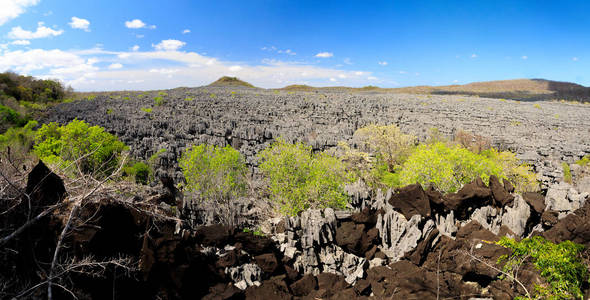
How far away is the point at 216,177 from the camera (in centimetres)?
1443

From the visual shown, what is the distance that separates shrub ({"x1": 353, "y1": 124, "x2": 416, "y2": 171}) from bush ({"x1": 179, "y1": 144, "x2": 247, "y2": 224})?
37.3ft

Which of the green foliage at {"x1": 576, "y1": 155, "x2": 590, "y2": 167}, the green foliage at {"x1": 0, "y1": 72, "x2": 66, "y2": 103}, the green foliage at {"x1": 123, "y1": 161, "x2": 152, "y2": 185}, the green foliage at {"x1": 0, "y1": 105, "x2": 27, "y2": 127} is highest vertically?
the green foliage at {"x1": 0, "y1": 72, "x2": 66, "y2": 103}

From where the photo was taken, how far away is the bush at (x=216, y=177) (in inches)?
536

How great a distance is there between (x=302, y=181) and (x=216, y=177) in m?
4.18

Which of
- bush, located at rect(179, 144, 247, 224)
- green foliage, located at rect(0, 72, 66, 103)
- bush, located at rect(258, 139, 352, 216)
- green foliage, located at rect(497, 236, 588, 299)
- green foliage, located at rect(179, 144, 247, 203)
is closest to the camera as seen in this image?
green foliage, located at rect(497, 236, 588, 299)

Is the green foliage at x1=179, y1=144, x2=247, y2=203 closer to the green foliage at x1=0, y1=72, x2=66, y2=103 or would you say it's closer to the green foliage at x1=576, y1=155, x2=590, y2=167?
the green foliage at x1=576, y1=155, x2=590, y2=167

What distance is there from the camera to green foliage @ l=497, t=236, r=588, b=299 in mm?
6332

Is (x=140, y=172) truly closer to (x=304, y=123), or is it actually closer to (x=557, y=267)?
(x=304, y=123)

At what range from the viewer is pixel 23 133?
79.5 feet

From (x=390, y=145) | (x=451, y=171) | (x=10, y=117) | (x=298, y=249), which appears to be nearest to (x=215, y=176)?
(x=298, y=249)

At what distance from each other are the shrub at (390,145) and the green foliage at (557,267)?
51.6 feet

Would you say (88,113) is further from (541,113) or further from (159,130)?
(541,113)

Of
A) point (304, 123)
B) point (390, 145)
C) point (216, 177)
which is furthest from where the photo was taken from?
point (304, 123)

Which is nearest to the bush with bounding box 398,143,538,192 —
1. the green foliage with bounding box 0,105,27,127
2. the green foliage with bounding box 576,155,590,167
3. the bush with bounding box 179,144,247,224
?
the green foliage with bounding box 576,155,590,167
